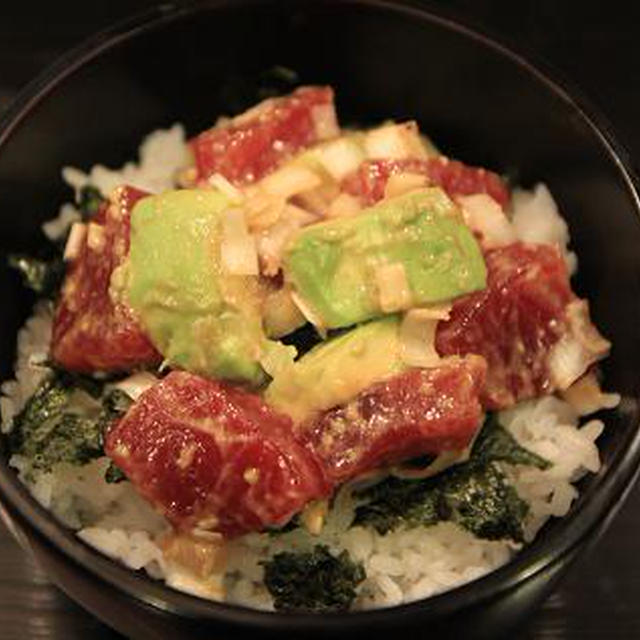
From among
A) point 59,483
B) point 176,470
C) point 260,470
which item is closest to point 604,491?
point 260,470

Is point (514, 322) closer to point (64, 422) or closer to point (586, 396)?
point (586, 396)

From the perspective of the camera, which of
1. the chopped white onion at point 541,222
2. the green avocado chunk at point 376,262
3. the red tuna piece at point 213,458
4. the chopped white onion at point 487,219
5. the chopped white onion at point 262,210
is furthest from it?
the chopped white onion at point 541,222

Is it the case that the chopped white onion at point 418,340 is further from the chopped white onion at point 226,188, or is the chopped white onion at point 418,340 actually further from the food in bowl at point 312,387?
the chopped white onion at point 226,188

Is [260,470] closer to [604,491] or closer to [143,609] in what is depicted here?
[143,609]

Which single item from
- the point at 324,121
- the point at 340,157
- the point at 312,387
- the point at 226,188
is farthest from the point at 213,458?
the point at 324,121

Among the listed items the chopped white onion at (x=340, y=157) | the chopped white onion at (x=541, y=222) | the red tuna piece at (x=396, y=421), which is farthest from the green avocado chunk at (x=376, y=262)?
the chopped white onion at (x=541, y=222)

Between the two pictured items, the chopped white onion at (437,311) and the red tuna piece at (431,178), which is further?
the red tuna piece at (431,178)

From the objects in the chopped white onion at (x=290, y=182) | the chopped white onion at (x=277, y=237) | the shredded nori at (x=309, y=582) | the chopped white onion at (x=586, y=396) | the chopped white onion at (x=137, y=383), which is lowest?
the shredded nori at (x=309, y=582)
